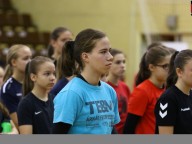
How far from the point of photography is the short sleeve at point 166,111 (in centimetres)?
397

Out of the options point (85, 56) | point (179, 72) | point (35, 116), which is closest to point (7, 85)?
point (35, 116)

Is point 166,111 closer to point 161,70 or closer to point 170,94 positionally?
point 170,94

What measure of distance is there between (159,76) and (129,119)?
0.47 meters

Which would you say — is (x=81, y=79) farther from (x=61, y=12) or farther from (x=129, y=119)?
(x=61, y=12)

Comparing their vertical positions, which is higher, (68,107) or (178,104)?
(68,107)

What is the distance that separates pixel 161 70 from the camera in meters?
5.02

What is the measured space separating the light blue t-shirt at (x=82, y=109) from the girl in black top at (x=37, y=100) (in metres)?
1.02

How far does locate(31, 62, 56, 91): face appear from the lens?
4.96 metres

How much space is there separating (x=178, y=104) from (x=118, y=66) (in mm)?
2143

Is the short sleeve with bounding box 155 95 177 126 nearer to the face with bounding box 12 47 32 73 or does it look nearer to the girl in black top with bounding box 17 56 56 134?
the girl in black top with bounding box 17 56 56 134

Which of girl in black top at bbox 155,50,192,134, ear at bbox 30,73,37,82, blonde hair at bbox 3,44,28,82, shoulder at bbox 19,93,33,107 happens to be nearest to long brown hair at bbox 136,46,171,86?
girl in black top at bbox 155,50,192,134

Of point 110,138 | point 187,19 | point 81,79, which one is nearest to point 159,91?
point 81,79

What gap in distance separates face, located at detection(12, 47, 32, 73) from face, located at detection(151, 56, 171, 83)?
1704 millimetres

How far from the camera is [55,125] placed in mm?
3520
